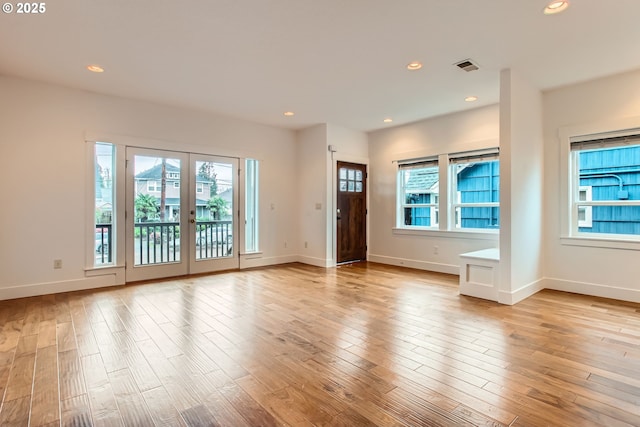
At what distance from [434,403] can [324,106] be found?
14.5ft

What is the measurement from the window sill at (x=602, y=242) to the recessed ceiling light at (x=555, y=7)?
2.96 m

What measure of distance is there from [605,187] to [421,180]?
2.68 meters

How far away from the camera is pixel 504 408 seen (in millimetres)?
1810

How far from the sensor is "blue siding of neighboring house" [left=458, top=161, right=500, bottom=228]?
5121mm

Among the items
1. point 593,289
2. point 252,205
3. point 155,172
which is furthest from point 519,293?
point 155,172

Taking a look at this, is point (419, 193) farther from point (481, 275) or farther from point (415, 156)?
point (481, 275)

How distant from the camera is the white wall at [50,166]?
404 centimetres

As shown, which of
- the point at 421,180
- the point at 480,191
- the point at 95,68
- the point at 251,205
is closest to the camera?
the point at 95,68

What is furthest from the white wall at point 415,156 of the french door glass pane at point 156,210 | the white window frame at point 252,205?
the french door glass pane at point 156,210

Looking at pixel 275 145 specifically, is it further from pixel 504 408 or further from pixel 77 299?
pixel 504 408

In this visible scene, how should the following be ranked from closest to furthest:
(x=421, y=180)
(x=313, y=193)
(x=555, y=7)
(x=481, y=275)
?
(x=555, y=7)
(x=481, y=275)
(x=421, y=180)
(x=313, y=193)

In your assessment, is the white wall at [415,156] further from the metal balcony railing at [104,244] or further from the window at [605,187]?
the metal balcony railing at [104,244]

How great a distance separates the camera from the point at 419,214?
622 cm

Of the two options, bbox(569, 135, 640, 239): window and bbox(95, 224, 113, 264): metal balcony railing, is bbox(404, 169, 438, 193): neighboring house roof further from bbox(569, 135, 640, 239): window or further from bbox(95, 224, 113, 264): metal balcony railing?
bbox(95, 224, 113, 264): metal balcony railing
